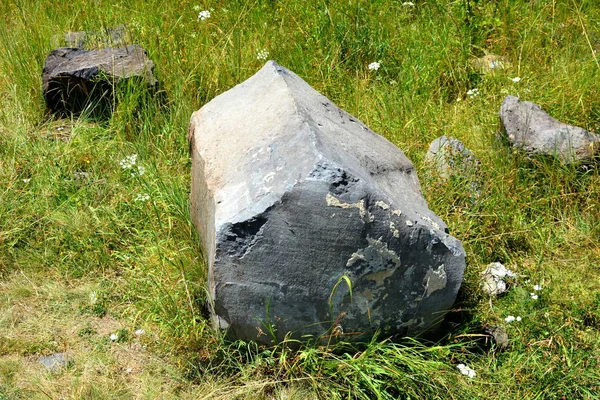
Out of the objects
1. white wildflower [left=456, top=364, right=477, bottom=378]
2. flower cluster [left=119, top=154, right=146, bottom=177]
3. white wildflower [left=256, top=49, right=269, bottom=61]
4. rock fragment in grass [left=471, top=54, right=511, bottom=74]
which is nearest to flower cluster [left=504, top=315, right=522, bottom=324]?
white wildflower [left=456, top=364, right=477, bottom=378]

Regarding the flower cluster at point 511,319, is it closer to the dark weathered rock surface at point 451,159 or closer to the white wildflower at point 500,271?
the white wildflower at point 500,271

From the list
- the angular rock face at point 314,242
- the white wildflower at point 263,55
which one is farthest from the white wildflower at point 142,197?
the white wildflower at point 263,55

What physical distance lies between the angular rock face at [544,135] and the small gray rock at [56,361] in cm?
273

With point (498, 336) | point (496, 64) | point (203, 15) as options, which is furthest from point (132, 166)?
point (496, 64)

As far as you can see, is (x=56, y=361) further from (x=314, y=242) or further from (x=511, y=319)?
(x=511, y=319)

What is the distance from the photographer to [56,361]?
320cm

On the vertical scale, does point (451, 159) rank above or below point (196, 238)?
below

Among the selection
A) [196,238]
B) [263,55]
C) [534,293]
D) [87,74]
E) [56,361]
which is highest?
[87,74]

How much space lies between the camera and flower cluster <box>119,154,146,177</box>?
4.07m

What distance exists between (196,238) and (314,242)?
97 centimetres

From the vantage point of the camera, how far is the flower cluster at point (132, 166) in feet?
13.4

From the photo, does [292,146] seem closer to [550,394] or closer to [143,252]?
[143,252]

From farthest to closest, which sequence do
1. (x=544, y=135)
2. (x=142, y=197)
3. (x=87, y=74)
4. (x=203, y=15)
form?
(x=203, y=15) → (x=87, y=74) → (x=544, y=135) → (x=142, y=197)

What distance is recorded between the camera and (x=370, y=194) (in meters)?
2.79
